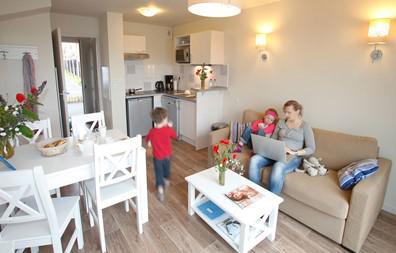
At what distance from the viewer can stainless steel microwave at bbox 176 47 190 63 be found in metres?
4.66

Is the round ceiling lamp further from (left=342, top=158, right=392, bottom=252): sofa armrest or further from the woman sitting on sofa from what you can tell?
(left=342, top=158, right=392, bottom=252): sofa armrest

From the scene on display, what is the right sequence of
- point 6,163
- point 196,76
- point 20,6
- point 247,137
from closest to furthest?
point 6,163 → point 20,6 → point 247,137 → point 196,76

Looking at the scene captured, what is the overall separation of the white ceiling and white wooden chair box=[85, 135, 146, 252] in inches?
98.8

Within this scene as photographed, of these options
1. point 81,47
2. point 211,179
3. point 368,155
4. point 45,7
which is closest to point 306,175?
point 368,155

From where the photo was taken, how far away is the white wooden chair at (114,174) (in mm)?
1769

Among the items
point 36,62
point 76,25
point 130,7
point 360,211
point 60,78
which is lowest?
point 360,211

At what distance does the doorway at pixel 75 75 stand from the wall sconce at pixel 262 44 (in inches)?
119

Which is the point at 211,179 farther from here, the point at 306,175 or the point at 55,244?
the point at 55,244

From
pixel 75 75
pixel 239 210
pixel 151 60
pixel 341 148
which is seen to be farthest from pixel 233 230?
pixel 75 75

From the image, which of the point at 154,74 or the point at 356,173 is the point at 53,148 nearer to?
the point at 356,173

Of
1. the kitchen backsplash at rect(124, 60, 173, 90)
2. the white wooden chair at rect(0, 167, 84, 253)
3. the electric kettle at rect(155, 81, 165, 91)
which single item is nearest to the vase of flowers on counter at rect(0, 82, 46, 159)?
the white wooden chair at rect(0, 167, 84, 253)

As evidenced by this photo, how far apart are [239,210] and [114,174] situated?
1.06 metres

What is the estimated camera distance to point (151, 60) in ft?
17.3

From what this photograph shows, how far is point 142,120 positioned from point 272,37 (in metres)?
2.96
